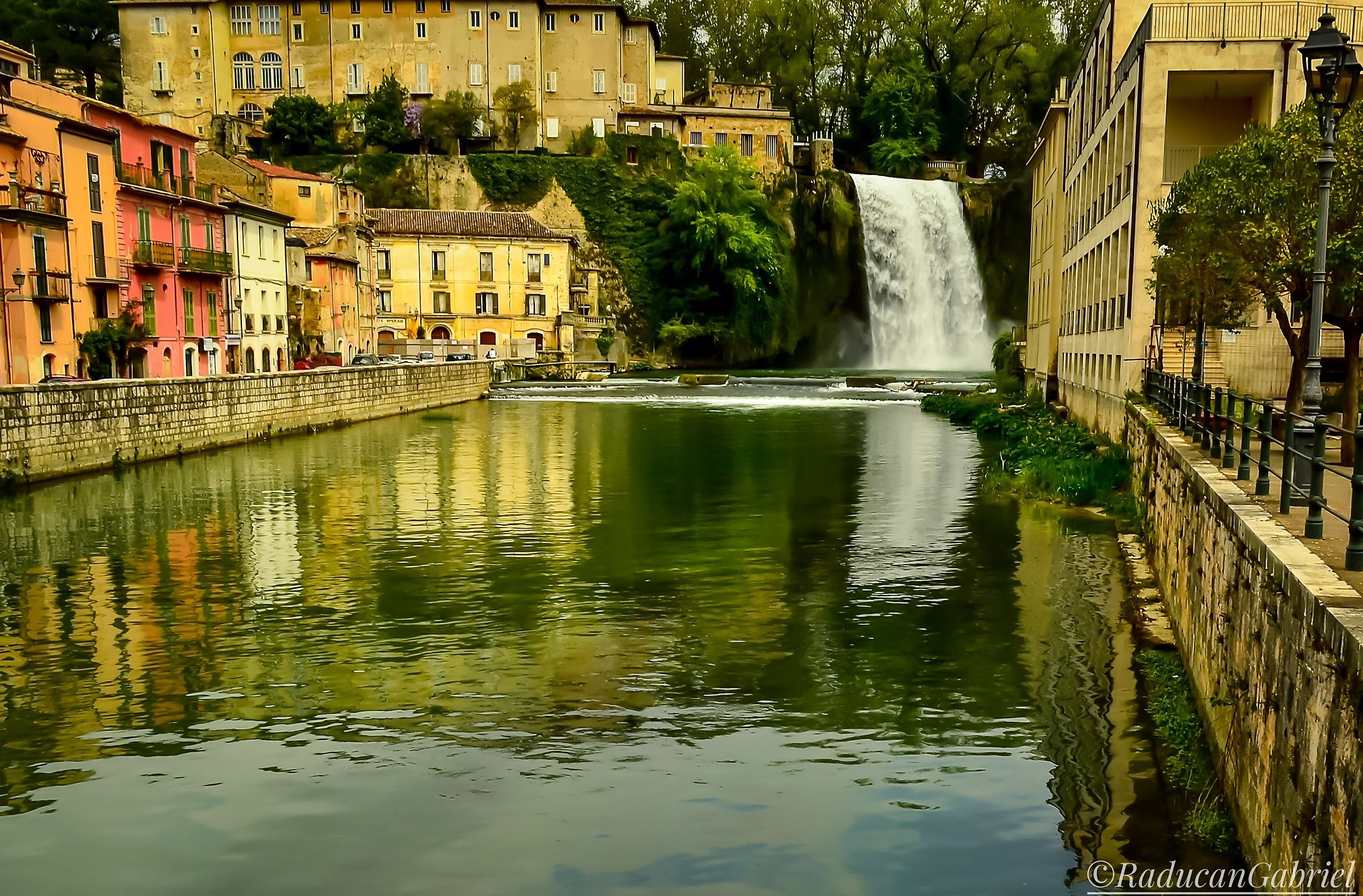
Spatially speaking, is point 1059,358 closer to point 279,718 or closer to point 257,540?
point 257,540

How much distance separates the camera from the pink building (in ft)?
136

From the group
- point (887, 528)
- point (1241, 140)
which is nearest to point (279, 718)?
point (887, 528)

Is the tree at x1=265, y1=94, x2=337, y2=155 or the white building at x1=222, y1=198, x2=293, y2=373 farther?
the tree at x1=265, y1=94, x2=337, y2=155

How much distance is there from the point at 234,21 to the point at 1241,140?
87714 mm

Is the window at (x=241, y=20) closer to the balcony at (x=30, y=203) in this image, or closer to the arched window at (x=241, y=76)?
the arched window at (x=241, y=76)

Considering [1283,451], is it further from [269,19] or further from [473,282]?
[269,19]

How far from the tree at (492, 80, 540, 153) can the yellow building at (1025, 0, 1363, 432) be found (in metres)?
59.1

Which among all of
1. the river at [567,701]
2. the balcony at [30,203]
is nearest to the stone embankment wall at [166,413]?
the river at [567,701]

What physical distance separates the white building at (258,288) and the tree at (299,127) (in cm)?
3407

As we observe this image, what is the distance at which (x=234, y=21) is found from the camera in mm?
→ 90312

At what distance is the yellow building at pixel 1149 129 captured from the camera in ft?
82.3

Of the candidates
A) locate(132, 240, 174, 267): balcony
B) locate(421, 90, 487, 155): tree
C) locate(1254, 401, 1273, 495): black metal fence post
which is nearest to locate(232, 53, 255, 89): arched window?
locate(421, 90, 487, 155): tree

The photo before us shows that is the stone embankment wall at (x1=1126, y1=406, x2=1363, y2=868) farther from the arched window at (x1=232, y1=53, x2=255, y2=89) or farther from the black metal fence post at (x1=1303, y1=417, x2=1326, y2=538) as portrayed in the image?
the arched window at (x1=232, y1=53, x2=255, y2=89)

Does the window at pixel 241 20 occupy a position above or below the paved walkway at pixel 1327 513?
above
